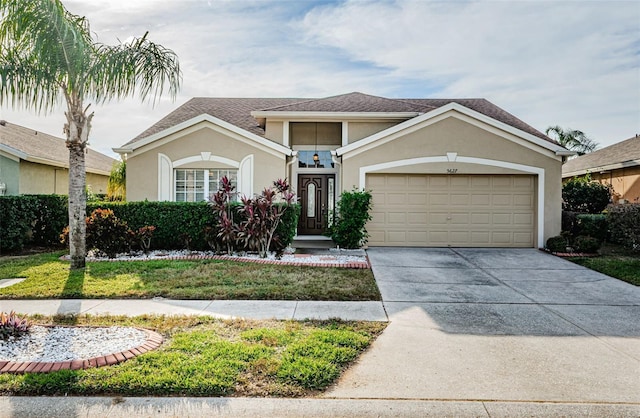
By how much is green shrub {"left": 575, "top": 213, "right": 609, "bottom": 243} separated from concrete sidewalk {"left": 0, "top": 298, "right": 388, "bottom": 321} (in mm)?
10195

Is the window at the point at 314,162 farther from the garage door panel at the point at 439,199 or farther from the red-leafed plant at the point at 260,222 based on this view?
the red-leafed plant at the point at 260,222

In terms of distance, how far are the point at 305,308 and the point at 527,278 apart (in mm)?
5454

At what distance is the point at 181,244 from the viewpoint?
40.0ft

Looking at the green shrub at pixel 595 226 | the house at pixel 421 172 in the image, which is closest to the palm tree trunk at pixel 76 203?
the house at pixel 421 172

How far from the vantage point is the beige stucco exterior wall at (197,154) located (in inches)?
548

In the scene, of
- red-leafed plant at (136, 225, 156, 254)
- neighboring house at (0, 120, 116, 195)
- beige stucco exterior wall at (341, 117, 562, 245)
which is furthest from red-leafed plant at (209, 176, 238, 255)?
neighboring house at (0, 120, 116, 195)

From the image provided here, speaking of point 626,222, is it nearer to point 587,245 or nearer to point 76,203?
point 587,245

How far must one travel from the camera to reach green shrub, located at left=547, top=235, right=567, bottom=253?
1231 cm

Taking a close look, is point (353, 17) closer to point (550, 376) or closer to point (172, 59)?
point (172, 59)

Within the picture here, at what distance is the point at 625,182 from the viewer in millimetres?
17703

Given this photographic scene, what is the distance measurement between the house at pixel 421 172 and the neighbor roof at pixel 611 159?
6.23m

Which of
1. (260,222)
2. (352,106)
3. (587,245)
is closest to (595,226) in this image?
(587,245)

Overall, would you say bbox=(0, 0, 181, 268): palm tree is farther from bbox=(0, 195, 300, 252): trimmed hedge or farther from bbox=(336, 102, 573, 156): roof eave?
bbox=(336, 102, 573, 156): roof eave

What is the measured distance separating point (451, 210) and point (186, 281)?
8.82m
